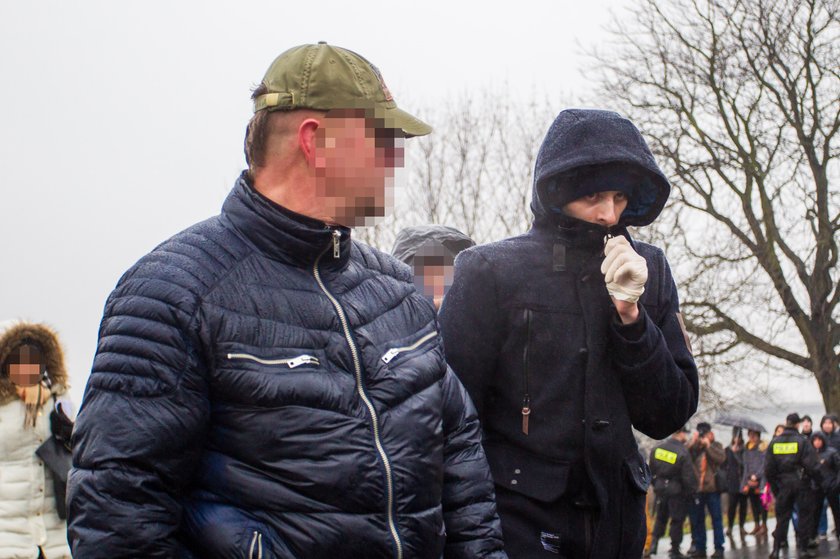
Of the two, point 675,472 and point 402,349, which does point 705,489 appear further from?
point 402,349

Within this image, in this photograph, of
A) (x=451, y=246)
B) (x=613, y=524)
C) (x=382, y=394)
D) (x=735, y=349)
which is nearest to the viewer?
(x=382, y=394)

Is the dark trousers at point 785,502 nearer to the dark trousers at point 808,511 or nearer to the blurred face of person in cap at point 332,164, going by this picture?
the dark trousers at point 808,511

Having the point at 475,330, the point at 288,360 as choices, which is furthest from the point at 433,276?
the point at 288,360

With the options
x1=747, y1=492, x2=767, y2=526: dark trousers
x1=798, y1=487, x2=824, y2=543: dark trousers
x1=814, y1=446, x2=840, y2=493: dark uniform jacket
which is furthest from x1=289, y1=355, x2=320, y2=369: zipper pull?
x1=747, y1=492, x2=767, y2=526: dark trousers

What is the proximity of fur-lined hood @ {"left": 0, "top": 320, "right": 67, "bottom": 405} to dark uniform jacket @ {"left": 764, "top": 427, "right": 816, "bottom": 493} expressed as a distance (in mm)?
13327

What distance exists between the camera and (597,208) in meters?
3.56

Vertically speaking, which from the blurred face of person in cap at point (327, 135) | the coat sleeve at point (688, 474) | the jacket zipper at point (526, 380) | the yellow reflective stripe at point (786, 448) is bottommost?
the coat sleeve at point (688, 474)

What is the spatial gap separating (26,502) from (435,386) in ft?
17.0

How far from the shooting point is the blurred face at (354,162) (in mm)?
2406

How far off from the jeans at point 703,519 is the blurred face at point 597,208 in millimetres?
15339

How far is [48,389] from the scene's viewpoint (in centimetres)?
724

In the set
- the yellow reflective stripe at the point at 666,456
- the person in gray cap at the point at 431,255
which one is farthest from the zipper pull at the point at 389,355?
the yellow reflective stripe at the point at 666,456

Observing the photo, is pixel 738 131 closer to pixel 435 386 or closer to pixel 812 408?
pixel 435 386

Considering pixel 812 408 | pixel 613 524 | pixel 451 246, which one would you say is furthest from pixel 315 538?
pixel 812 408
